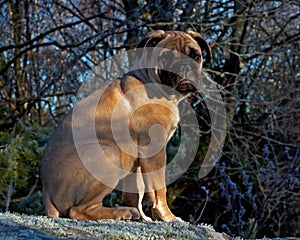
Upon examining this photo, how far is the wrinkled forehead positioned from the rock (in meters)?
1.22

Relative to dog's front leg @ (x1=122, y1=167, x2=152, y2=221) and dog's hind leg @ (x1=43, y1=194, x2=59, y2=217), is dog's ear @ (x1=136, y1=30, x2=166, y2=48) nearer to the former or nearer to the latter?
dog's front leg @ (x1=122, y1=167, x2=152, y2=221)

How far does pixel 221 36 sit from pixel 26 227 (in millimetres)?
6922

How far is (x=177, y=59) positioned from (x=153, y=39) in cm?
24

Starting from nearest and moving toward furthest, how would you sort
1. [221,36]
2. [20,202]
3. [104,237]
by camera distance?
[104,237] < [20,202] < [221,36]

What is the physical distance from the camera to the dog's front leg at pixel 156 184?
342cm

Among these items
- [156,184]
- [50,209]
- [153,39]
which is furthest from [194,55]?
[50,209]

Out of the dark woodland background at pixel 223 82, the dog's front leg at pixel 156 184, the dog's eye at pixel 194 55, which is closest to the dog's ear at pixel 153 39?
the dog's eye at pixel 194 55

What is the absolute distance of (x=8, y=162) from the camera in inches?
249

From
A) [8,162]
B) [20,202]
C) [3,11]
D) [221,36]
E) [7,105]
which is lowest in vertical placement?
[20,202]

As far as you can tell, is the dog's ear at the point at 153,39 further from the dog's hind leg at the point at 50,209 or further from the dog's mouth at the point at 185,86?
the dog's hind leg at the point at 50,209

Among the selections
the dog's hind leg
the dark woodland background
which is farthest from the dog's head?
the dark woodland background

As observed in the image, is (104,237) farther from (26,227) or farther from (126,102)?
(126,102)

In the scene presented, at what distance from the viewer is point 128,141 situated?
3.39 m

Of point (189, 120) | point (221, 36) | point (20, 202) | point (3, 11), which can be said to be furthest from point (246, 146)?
point (3, 11)
